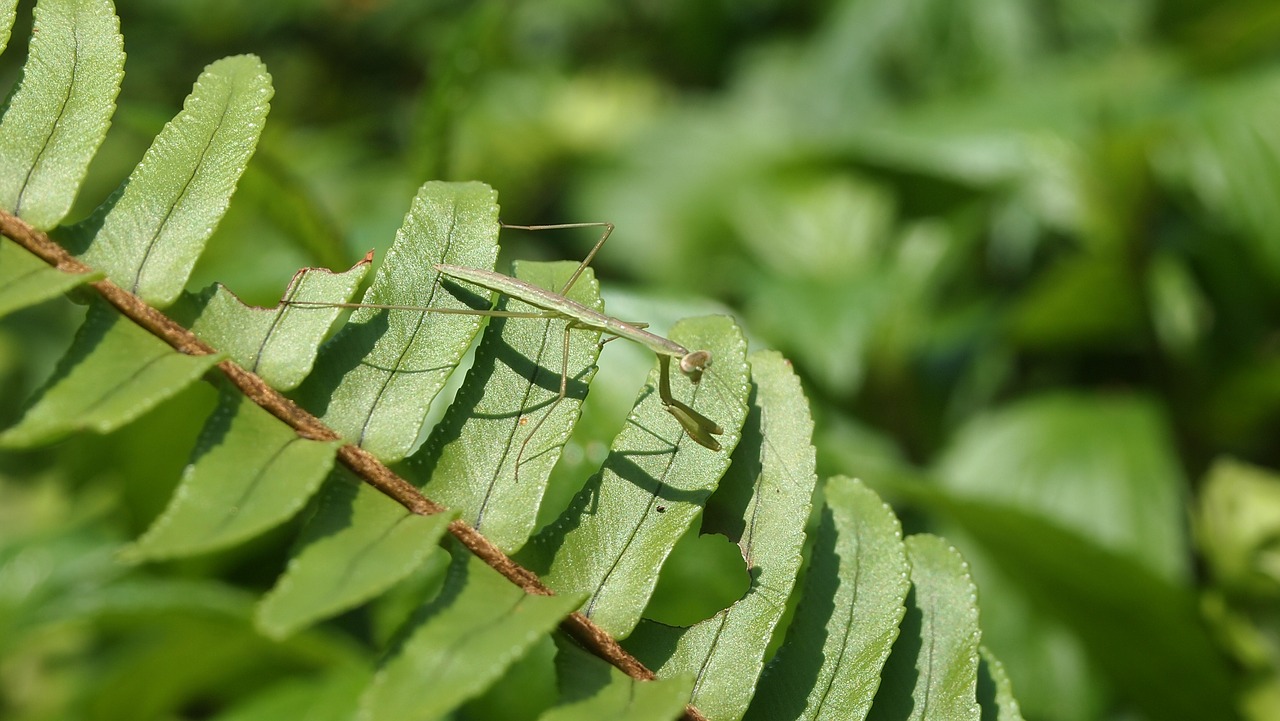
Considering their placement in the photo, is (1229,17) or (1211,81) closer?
(1211,81)

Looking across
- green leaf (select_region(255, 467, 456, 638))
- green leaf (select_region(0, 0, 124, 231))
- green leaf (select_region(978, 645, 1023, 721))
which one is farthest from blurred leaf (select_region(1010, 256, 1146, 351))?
green leaf (select_region(0, 0, 124, 231))

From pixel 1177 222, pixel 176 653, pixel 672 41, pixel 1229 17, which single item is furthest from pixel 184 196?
pixel 672 41

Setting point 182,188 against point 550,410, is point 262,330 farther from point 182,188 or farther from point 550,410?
point 550,410

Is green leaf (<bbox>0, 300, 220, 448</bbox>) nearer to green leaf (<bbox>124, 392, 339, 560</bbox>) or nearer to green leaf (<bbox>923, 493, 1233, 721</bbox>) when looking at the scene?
green leaf (<bbox>124, 392, 339, 560</bbox>)

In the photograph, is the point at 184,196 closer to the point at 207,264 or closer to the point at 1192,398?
the point at 207,264

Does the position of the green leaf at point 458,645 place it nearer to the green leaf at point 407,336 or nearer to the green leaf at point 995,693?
the green leaf at point 407,336
